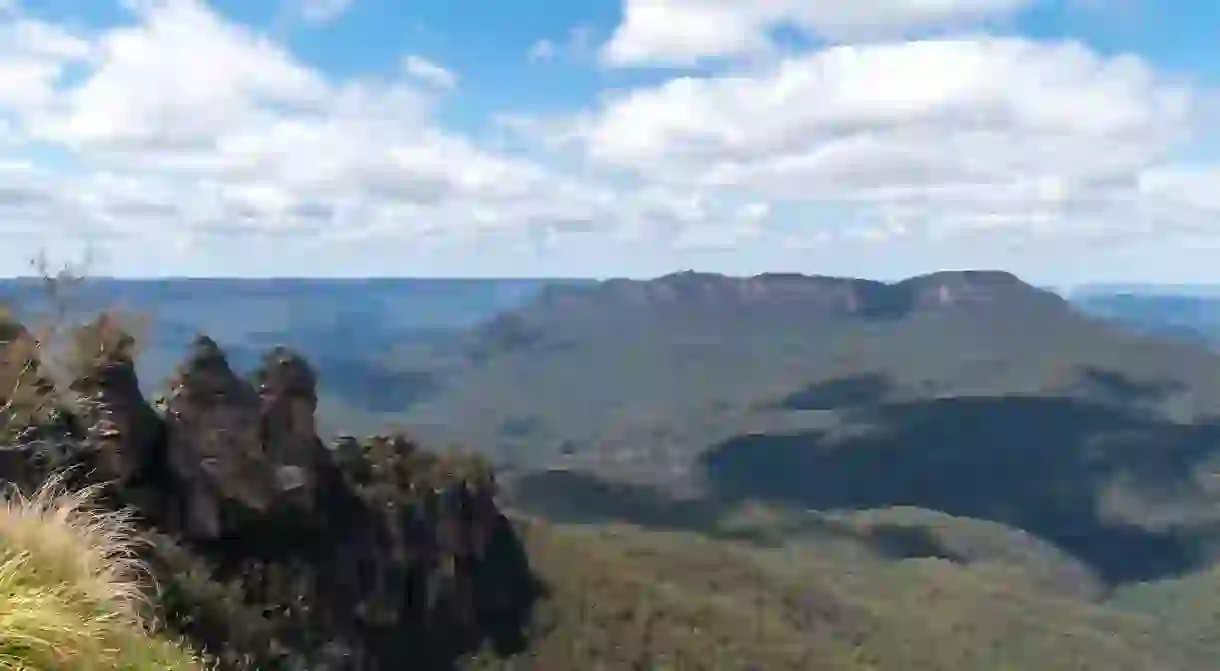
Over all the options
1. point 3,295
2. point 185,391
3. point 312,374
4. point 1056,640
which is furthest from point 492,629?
point 1056,640

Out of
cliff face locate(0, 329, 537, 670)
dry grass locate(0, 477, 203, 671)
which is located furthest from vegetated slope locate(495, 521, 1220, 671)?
dry grass locate(0, 477, 203, 671)

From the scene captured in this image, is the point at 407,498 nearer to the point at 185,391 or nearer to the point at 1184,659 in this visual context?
the point at 185,391

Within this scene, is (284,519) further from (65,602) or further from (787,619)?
(787,619)

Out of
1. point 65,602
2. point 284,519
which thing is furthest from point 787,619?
point 65,602

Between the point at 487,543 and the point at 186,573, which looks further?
the point at 487,543

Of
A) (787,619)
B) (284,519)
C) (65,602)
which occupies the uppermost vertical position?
(65,602)

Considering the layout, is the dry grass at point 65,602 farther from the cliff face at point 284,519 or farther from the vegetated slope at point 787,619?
the vegetated slope at point 787,619

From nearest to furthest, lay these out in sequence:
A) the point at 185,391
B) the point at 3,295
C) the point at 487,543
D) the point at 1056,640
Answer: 1. the point at 3,295
2. the point at 185,391
3. the point at 487,543
4. the point at 1056,640
